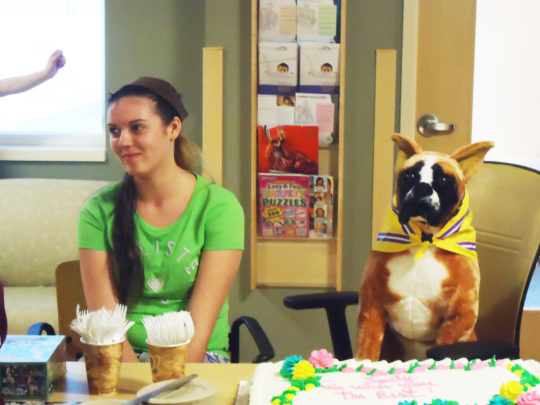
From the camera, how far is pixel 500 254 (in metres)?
1.53

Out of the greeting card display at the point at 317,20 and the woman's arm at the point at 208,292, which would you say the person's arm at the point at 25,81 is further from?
the woman's arm at the point at 208,292

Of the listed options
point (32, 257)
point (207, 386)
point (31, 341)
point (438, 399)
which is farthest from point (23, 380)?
point (32, 257)

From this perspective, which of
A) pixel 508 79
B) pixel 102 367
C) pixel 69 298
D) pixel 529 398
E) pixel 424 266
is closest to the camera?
pixel 529 398

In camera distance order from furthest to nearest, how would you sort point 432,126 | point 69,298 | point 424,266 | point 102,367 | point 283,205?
point 283,205
point 432,126
point 69,298
point 424,266
point 102,367

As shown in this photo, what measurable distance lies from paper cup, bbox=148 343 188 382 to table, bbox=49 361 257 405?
0.21 feet

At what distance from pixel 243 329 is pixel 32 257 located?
3.21ft

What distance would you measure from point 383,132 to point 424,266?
1.36 m

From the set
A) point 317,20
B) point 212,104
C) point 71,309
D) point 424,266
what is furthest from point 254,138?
point 424,266

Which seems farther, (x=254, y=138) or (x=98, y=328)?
(x=254, y=138)

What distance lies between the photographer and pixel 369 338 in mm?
1415

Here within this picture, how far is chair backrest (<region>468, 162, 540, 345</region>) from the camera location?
1471 mm

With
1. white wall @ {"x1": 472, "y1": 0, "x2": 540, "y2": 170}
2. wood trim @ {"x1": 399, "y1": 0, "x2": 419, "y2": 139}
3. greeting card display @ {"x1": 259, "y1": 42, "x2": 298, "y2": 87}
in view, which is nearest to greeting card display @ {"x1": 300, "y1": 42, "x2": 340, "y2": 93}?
greeting card display @ {"x1": 259, "y1": 42, "x2": 298, "y2": 87}

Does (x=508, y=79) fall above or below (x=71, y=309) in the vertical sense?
above

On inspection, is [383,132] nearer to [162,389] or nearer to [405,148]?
[405,148]
